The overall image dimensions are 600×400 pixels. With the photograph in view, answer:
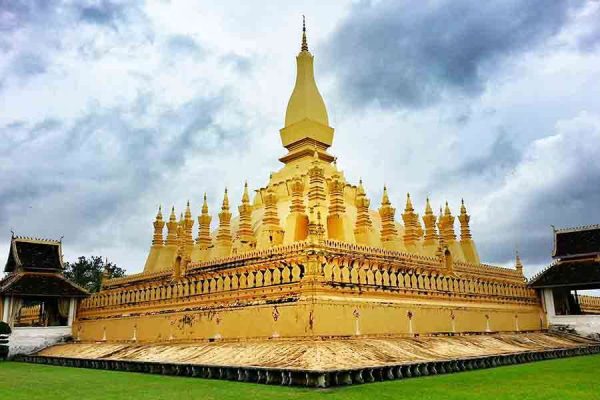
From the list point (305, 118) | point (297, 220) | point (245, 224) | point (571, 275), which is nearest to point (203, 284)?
point (297, 220)

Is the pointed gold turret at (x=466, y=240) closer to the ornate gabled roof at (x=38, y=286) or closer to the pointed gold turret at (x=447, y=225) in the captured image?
the pointed gold turret at (x=447, y=225)

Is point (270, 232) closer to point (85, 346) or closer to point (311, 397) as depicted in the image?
point (85, 346)

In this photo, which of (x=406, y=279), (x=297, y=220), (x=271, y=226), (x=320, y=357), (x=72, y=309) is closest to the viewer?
(x=320, y=357)

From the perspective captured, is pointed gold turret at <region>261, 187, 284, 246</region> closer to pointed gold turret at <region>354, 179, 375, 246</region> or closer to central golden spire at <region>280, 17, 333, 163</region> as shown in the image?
pointed gold turret at <region>354, 179, 375, 246</region>

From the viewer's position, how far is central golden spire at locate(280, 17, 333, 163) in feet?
86.5

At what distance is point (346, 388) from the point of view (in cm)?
920

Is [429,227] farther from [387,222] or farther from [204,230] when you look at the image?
[204,230]

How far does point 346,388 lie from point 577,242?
18098 millimetres

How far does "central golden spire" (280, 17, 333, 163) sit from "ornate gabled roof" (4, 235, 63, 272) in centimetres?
1159

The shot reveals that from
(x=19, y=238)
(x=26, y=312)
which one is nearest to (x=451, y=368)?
(x=19, y=238)

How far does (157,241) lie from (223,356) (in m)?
13.9

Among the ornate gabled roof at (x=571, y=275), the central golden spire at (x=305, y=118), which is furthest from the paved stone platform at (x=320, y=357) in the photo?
the central golden spire at (x=305, y=118)

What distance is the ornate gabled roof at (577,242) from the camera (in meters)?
22.8

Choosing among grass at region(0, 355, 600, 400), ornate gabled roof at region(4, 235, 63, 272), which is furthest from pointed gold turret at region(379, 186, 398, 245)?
ornate gabled roof at region(4, 235, 63, 272)
